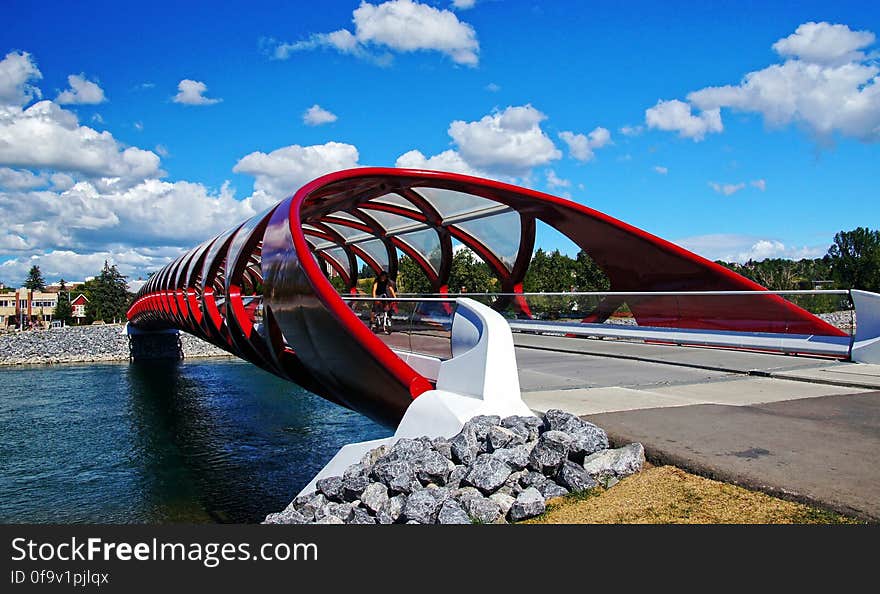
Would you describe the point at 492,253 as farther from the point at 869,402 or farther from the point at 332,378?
the point at 869,402

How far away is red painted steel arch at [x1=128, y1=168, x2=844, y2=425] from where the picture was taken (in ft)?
25.9

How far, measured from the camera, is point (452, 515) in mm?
3992

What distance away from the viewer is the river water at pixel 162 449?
11.3m

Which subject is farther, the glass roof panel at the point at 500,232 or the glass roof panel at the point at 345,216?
the glass roof panel at the point at 345,216

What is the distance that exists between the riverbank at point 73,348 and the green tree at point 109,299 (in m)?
42.4

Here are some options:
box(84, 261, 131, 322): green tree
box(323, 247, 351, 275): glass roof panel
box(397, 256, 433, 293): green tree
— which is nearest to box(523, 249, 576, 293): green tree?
box(397, 256, 433, 293): green tree

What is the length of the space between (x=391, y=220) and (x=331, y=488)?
17.7 m

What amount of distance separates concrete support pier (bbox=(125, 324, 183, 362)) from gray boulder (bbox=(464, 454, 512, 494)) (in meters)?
43.1

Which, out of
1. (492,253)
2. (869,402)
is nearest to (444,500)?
(869,402)

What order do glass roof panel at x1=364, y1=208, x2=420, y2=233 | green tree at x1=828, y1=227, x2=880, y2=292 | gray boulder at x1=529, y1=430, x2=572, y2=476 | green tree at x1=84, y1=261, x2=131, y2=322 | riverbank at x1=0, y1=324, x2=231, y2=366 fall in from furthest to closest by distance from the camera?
green tree at x1=84, y1=261, x2=131, y2=322 < green tree at x1=828, y1=227, x2=880, y2=292 < riverbank at x1=0, y1=324, x2=231, y2=366 < glass roof panel at x1=364, y1=208, x2=420, y2=233 < gray boulder at x1=529, y1=430, x2=572, y2=476

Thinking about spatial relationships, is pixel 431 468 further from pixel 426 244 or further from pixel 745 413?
pixel 426 244

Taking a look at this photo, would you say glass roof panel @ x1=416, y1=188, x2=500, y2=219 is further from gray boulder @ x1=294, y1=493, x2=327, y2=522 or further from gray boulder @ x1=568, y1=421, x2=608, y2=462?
gray boulder @ x1=568, y1=421, x2=608, y2=462

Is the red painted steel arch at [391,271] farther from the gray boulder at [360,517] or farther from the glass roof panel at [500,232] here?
the gray boulder at [360,517]

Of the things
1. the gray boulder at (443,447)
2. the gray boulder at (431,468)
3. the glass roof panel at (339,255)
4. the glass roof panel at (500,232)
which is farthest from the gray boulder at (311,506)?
the glass roof panel at (339,255)
